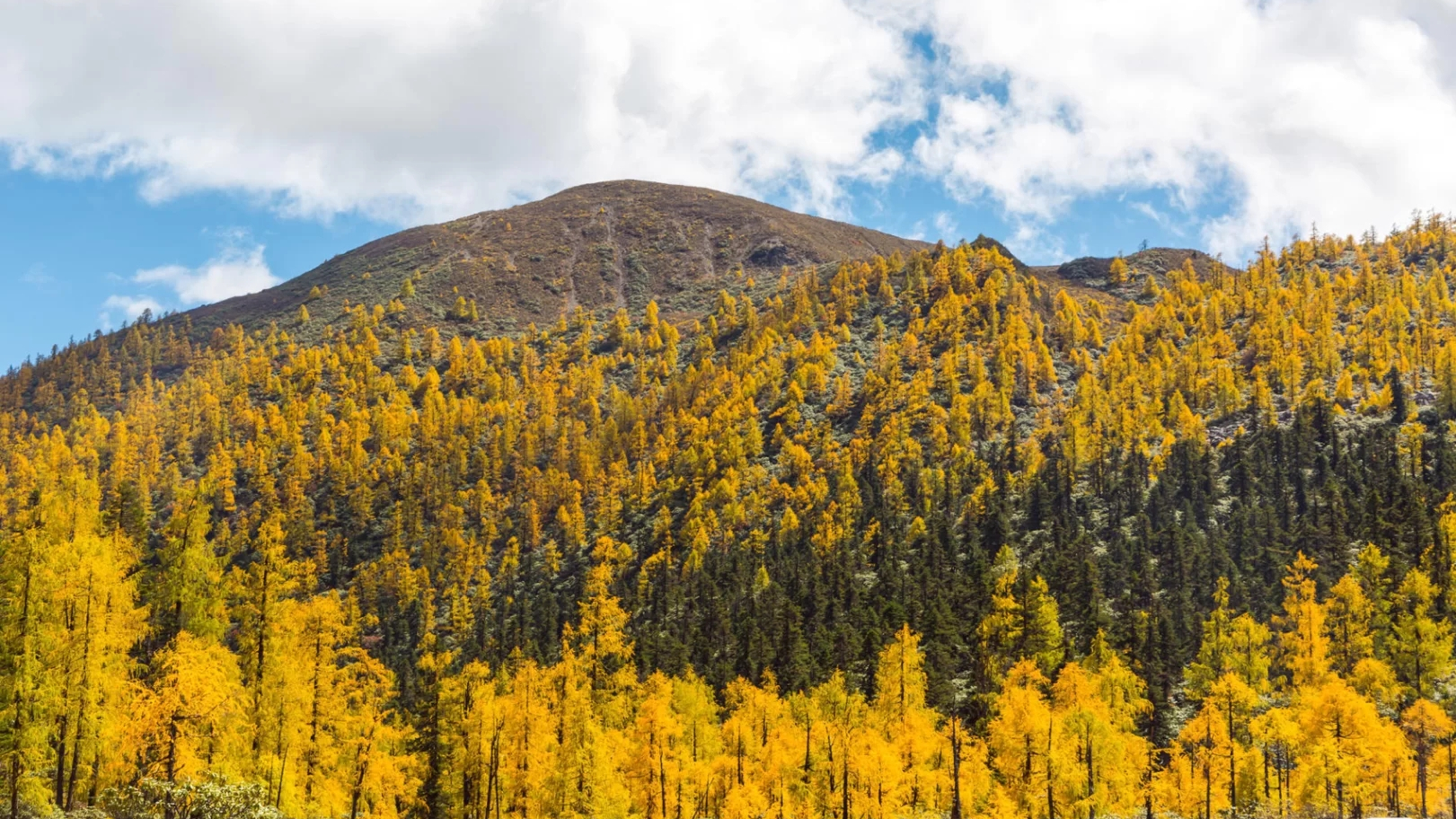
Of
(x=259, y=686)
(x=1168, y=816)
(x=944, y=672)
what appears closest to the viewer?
(x=259, y=686)

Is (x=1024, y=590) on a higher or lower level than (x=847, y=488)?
lower

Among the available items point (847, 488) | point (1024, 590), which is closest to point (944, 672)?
point (1024, 590)

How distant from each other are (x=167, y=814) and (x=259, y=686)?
35.8 ft

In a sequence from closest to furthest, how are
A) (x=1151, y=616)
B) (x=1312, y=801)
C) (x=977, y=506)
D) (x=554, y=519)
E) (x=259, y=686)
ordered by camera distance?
(x=259, y=686), (x=1312, y=801), (x=1151, y=616), (x=977, y=506), (x=554, y=519)

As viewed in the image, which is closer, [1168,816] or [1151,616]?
[1168,816]

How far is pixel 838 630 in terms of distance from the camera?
346 ft

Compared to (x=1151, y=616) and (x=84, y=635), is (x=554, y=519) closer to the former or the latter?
(x=1151, y=616)

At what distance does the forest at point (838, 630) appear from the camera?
40281 millimetres

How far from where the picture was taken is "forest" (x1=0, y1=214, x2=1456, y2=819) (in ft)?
132

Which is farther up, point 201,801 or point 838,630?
point 201,801

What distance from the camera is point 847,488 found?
16575cm

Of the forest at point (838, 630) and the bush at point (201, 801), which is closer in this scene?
the bush at point (201, 801)

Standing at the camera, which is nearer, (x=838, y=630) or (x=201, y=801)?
(x=201, y=801)

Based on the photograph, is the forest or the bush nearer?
the bush
